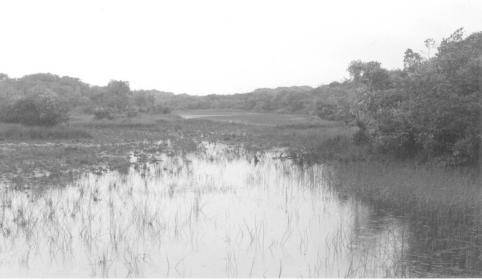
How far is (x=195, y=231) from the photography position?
7453 millimetres

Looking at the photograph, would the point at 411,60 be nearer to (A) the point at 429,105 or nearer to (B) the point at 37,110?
(A) the point at 429,105

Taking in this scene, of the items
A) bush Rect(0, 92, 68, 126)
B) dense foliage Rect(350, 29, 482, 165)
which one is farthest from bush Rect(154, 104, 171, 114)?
dense foliage Rect(350, 29, 482, 165)

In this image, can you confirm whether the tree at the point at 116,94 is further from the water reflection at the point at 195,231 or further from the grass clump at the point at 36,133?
the water reflection at the point at 195,231

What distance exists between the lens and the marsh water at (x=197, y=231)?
5.93 metres

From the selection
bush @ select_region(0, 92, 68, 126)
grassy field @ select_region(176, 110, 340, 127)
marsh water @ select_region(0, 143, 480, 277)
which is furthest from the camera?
grassy field @ select_region(176, 110, 340, 127)

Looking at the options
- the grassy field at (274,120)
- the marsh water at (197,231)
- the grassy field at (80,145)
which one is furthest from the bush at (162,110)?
the marsh water at (197,231)

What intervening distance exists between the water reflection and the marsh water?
0.02 m

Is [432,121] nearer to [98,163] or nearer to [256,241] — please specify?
[256,241]

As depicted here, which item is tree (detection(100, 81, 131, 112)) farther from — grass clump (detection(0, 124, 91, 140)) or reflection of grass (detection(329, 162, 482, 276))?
reflection of grass (detection(329, 162, 482, 276))

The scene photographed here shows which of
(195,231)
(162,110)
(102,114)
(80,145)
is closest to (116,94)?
(162,110)

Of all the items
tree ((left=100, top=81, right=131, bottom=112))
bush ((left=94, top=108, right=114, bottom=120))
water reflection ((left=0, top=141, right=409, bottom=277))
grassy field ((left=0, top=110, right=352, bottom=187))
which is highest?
tree ((left=100, top=81, right=131, bottom=112))

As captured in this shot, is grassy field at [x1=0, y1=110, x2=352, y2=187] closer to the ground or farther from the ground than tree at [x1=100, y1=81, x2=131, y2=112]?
closer to the ground

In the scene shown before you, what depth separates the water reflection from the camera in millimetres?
5930

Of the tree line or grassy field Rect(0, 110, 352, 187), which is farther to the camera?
grassy field Rect(0, 110, 352, 187)
